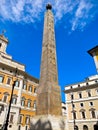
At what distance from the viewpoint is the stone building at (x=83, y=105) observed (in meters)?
28.8

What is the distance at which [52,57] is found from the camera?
946 cm

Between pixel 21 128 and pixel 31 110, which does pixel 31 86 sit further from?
pixel 21 128

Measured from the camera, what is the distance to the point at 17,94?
2388cm

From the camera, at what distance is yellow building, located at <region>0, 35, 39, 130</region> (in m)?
21.7

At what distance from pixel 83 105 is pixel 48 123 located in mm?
26664

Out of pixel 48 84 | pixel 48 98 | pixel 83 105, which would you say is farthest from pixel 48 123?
pixel 83 105

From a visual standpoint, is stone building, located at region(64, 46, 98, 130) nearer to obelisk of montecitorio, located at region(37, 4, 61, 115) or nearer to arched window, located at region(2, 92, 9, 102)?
arched window, located at region(2, 92, 9, 102)

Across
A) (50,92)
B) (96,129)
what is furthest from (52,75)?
(96,129)

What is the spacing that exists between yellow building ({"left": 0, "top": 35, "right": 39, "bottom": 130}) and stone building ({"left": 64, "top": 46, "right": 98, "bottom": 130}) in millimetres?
9018

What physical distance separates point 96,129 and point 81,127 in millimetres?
3377

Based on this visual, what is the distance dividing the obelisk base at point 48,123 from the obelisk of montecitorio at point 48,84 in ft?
0.83

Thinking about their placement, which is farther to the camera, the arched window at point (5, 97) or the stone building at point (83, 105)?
the stone building at point (83, 105)

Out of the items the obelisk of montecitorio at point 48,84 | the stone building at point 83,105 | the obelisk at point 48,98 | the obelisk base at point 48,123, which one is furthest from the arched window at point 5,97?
the obelisk base at point 48,123

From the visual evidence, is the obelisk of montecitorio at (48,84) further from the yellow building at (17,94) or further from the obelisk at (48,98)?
the yellow building at (17,94)
